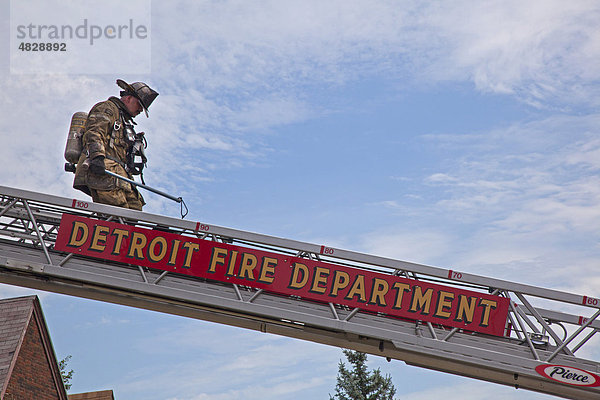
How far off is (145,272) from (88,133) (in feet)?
8.13

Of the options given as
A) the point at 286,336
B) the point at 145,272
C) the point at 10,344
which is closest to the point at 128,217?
the point at 145,272

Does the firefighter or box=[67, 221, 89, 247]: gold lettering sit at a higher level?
the firefighter

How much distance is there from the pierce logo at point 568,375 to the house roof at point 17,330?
Result: 8.91 m

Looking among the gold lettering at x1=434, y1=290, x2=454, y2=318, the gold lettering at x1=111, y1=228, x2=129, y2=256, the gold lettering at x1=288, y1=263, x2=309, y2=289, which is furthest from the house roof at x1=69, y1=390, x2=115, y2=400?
the gold lettering at x1=434, y1=290, x2=454, y2=318

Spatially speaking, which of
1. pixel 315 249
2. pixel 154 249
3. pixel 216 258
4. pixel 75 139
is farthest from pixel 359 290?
pixel 75 139

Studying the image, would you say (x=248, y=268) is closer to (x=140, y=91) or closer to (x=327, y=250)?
(x=327, y=250)

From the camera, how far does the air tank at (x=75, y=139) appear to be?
1105cm

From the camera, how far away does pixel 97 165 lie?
35.3 feet

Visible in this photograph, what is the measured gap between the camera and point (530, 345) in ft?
31.5

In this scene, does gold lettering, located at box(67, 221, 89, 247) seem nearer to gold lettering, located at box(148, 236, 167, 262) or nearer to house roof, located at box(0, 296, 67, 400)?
gold lettering, located at box(148, 236, 167, 262)

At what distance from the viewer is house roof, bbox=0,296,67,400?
12.7 metres

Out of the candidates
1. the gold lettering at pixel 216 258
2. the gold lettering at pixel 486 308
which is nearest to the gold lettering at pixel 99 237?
the gold lettering at pixel 216 258

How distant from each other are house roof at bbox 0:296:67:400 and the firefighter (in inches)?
140

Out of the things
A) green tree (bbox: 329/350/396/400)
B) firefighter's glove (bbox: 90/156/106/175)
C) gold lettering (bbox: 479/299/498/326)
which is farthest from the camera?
green tree (bbox: 329/350/396/400)
